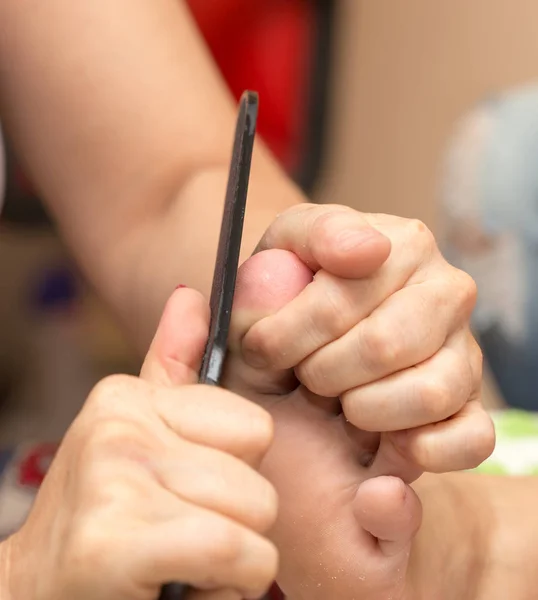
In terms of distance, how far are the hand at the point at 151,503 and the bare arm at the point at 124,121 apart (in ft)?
0.83

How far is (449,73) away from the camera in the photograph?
1.33m

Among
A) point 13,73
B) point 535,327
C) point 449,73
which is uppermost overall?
point 13,73

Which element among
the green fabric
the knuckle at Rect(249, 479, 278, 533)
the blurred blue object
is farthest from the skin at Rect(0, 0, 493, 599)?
the blurred blue object

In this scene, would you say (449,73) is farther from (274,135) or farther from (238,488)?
(238,488)

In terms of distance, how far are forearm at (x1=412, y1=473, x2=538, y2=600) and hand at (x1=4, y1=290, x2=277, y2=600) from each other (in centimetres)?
21

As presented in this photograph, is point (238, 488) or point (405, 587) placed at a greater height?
point (238, 488)

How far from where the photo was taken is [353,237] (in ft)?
1.22

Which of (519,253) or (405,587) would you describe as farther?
(519,253)

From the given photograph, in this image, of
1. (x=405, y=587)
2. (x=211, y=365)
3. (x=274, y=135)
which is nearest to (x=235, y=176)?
(x=211, y=365)

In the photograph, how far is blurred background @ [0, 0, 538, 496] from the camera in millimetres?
908

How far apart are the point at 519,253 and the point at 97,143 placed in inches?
20.5

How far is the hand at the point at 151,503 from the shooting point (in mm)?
270

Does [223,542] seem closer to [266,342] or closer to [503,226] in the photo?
[266,342]

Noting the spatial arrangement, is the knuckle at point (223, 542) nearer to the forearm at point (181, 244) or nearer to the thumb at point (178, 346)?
the thumb at point (178, 346)
